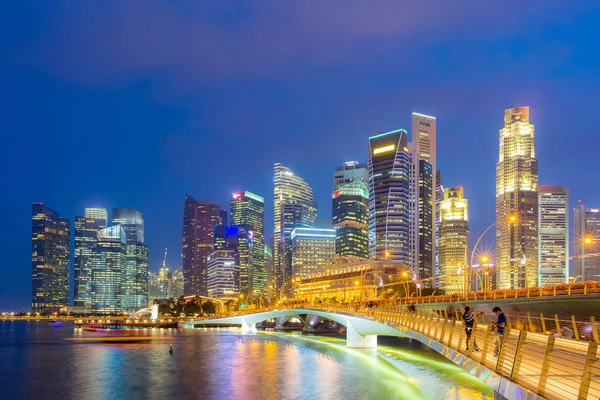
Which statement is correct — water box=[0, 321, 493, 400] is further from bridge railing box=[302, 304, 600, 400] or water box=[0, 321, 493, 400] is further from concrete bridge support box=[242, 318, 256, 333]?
concrete bridge support box=[242, 318, 256, 333]

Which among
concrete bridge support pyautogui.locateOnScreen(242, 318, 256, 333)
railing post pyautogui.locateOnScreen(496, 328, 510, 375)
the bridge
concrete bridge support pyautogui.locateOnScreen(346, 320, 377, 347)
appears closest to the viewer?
the bridge

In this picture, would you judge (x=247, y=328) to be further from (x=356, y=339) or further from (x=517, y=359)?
(x=517, y=359)

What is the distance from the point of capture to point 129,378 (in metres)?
51.2

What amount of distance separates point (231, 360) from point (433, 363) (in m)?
21.3

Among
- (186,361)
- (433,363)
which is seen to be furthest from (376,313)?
(186,361)

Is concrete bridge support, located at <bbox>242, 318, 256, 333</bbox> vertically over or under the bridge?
under

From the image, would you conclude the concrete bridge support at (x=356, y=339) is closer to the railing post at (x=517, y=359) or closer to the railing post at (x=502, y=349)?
the railing post at (x=502, y=349)

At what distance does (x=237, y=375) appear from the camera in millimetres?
52906

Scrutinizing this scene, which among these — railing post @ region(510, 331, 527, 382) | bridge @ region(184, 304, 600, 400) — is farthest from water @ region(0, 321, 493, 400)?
railing post @ region(510, 331, 527, 382)

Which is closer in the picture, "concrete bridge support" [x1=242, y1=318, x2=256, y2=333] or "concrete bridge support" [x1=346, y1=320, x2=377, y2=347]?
"concrete bridge support" [x1=346, y1=320, x2=377, y2=347]

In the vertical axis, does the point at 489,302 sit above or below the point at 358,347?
above

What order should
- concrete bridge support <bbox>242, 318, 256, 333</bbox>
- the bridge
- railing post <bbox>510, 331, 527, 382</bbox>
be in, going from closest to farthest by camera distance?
the bridge
railing post <bbox>510, 331, 527, 382</bbox>
concrete bridge support <bbox>242, 318, 256, 333</bbox>

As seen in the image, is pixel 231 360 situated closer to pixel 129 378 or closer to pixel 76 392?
pixel 129 378

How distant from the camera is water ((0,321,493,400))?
136 ft
